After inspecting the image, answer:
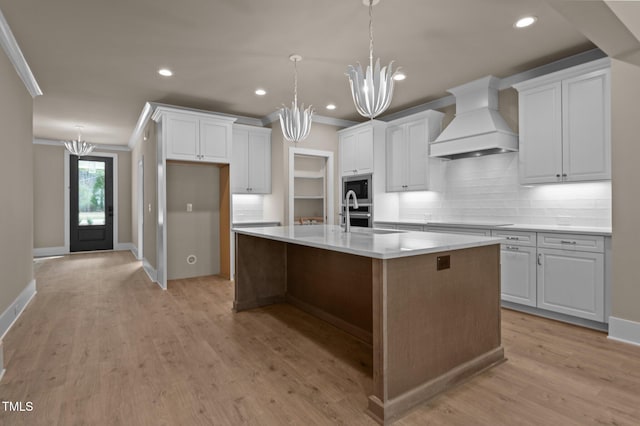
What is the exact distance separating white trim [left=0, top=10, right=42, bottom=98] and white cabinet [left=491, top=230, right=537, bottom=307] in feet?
16.6

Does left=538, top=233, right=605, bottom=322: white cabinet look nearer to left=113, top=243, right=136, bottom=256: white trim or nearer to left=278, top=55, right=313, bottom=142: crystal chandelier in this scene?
left=278, top=55, right=313, bottom=142: crystal chandelier

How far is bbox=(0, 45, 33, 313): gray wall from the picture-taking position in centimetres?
314

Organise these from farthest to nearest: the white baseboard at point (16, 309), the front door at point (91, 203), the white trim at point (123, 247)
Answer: the white trim at point (123, 247) < the front door at point (91, 203) < the white baseboard at point (16, 309)

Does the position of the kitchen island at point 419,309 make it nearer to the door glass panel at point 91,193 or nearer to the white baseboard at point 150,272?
the white baseboard at point 150,272

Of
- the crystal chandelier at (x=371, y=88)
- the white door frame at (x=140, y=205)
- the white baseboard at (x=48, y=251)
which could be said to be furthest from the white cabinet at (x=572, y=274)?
the white baseboard at (x=48, y=251)

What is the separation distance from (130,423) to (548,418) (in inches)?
87.2

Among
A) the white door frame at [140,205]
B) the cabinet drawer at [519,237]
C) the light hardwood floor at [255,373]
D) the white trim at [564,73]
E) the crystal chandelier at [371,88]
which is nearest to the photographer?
the light hardwood floor at [255,373]

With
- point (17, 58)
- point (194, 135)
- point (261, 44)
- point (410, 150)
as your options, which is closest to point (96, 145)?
point (194, 135)

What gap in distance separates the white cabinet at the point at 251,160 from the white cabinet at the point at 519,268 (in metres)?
3.68

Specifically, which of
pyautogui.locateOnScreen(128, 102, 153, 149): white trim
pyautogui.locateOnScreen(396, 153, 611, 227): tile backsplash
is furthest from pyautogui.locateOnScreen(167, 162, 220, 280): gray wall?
pyautogui.locateOnScreen(396, 153, 611, 227): tile backsplash

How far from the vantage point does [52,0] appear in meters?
2.55

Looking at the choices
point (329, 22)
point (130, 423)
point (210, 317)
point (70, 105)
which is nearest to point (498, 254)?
point (329, 22)

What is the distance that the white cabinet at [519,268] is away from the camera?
11.6ft

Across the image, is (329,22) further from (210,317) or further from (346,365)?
(210,317)
